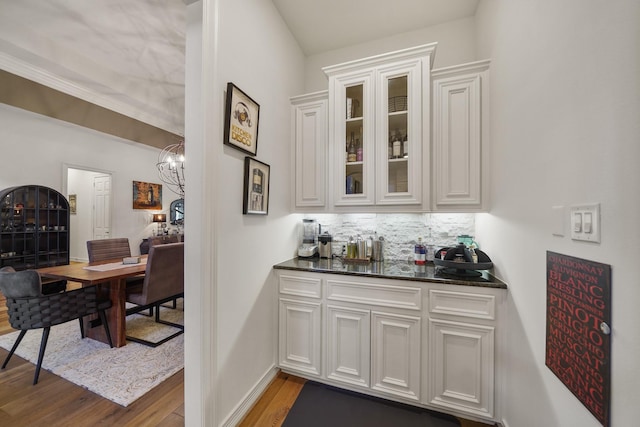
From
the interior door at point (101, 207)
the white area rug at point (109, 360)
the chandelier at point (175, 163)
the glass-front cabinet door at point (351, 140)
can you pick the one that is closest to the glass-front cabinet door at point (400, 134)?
the glass-front cabinet door at point (351, 140)

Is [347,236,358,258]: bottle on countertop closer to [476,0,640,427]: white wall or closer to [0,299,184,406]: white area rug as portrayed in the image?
[476,0,640,427]: white wall

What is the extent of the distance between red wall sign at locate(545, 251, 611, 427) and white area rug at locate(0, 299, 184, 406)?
8.41 feet

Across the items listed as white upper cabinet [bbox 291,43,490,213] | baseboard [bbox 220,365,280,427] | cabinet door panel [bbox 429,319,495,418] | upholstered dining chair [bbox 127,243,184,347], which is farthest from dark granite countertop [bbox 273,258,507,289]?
upholstered dining chair [bbox 127,243,184,347]

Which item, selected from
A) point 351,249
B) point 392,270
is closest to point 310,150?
point 351,249

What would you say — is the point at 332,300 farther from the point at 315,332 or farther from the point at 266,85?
the point at 266,85

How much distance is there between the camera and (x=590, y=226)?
30.7 inches

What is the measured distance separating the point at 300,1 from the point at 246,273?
229cm

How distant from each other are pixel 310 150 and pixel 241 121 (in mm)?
776

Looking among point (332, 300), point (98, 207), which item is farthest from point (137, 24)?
point (98, 207)

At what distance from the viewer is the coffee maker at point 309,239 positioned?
2.32m

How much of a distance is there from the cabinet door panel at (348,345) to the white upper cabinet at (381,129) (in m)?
0.89

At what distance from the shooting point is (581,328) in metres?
0.81

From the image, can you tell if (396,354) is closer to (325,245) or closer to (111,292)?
(325,245)

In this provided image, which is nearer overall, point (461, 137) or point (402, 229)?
point (461, 137)
